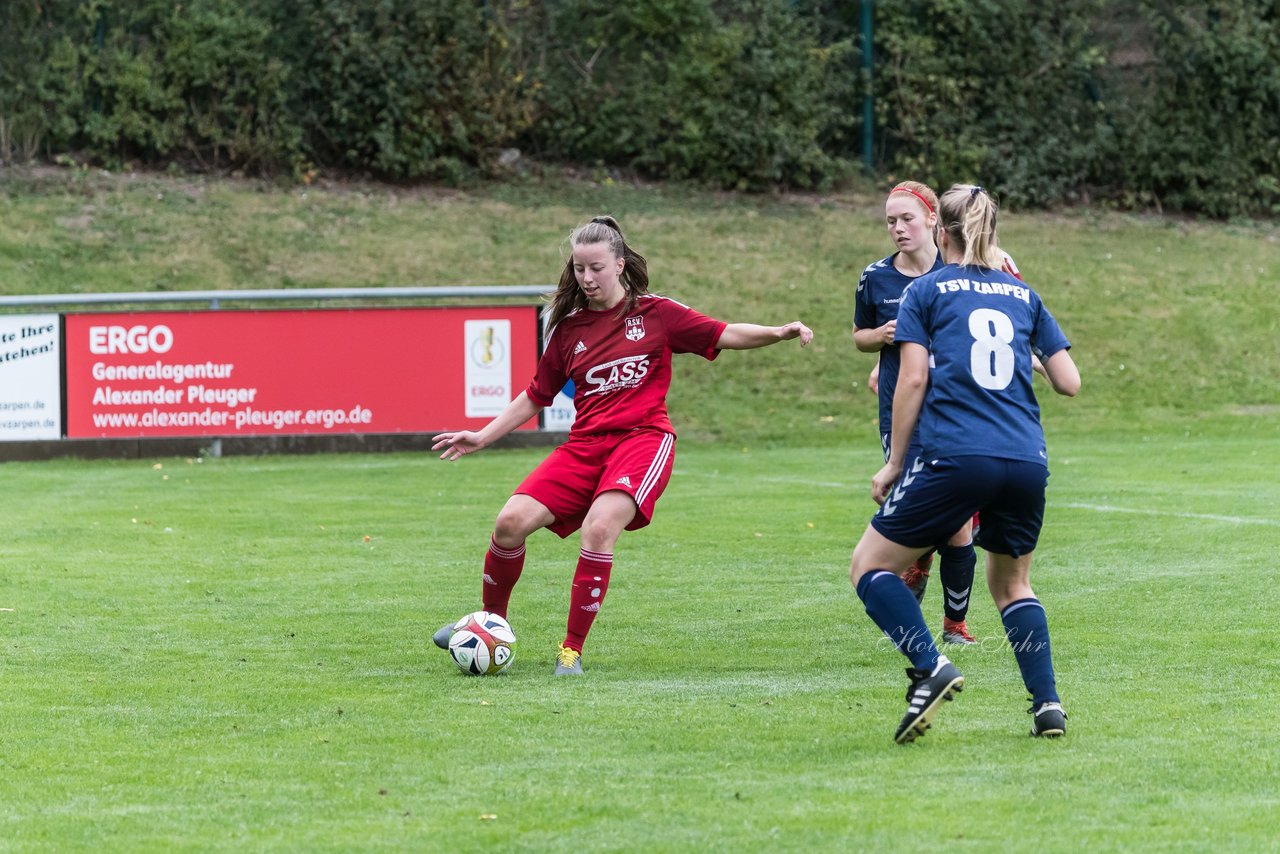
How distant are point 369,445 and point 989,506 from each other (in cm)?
1346

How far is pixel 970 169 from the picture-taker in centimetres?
3098

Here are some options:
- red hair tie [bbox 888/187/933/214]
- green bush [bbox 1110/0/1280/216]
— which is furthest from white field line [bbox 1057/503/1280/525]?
green bush [bbox 1110/0/1280/216]

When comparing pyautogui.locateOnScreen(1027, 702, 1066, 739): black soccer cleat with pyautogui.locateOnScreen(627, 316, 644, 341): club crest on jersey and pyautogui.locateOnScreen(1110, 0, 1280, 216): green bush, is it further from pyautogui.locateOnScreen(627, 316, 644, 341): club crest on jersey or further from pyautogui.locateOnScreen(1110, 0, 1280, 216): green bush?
pyautogui.locateOnScreen(1110, 0, 1280, 216): green bush

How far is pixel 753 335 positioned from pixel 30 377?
494 inches

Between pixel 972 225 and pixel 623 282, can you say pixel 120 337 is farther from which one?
pixel 972 225

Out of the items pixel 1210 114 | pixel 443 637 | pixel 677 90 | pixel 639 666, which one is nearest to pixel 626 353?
pixel 639 666

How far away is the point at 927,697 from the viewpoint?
5.38m

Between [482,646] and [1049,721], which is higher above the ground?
[1049,721]

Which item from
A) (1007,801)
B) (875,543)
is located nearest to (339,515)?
(875,543)

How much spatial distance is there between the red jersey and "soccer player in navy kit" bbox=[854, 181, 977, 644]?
2.46 feet

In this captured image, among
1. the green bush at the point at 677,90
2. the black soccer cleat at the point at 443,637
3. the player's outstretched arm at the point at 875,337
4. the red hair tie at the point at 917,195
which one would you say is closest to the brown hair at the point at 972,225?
the player's outstretched arm at the point at 875,337

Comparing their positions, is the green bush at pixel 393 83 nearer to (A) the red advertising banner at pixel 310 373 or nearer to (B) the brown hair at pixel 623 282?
(A) the red advertising banner at pixel 310 373

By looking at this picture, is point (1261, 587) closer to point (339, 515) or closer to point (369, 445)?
point (339, 515)

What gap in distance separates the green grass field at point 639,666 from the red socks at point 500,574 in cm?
31
